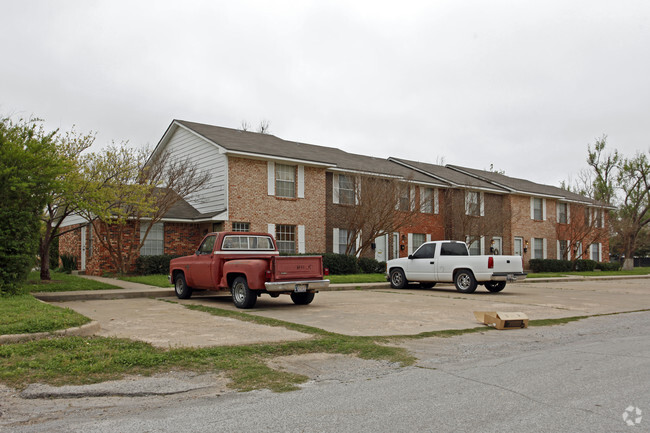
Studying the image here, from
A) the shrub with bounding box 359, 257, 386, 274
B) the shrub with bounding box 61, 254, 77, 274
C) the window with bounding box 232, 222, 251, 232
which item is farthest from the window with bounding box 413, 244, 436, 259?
the shrub with bounding box 61, 254, 77, 274

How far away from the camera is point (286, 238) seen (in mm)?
26094

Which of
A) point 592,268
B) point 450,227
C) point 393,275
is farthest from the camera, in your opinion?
point 592,268

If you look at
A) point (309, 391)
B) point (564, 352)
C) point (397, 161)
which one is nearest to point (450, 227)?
point (397, 161)

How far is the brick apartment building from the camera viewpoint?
24375 millimetres

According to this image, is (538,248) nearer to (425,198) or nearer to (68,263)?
(425,198)

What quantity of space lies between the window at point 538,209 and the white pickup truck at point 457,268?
21.0 m

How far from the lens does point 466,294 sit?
18.1 m

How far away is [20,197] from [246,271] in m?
5.34

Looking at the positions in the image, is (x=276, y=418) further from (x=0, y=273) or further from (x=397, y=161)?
(x=397, y=161)

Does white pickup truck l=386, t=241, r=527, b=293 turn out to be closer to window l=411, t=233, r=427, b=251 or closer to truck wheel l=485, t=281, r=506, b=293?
truck wheel l=485, t=281, r=506, b=293

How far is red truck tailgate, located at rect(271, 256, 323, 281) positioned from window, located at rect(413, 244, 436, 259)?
7055mm

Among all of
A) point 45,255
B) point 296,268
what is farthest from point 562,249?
point 45,255

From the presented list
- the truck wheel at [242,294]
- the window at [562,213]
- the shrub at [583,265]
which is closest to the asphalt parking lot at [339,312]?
the truck wheel at [242,294]

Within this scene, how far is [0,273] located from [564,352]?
36.5 ft
